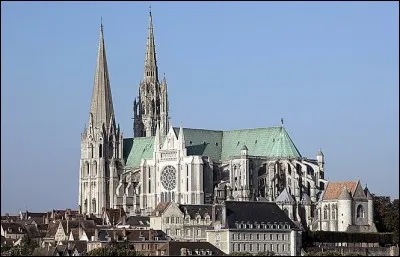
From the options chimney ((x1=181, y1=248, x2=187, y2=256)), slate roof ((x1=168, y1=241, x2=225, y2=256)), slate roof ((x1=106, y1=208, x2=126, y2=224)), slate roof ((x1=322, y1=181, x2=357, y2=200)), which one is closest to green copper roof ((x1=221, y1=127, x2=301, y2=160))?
slate roof ((x1=322, y1=181, x2=357, y2=200))

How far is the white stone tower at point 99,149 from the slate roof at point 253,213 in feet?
108

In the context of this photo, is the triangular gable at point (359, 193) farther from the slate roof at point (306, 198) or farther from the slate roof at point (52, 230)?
the slate roof at point (52, 230)

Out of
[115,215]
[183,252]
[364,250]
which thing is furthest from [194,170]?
[183,252]

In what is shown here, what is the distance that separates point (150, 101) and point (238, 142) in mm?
17377

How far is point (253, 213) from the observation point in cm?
10144

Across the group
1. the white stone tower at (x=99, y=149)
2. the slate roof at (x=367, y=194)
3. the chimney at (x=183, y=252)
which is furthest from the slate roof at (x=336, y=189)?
the white stone tower at (x=99, y=149)

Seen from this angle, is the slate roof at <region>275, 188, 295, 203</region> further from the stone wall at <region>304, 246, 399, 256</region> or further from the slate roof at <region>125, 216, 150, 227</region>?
the slate roof at <region>125, 216, 150, 227</region>

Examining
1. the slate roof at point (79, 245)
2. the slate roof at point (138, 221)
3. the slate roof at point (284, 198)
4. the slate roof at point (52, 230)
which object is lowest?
the slate roof at point (79, 245)

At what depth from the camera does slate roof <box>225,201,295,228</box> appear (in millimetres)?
99875

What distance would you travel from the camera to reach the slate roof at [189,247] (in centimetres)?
9394

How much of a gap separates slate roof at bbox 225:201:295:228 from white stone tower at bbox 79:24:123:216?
32997mm

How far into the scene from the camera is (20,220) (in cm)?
13050

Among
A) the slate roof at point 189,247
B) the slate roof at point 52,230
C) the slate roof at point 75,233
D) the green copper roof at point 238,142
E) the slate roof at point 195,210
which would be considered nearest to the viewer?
the slate roof at point 189,247

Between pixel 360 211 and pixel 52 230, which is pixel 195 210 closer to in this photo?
pixel 52 230
